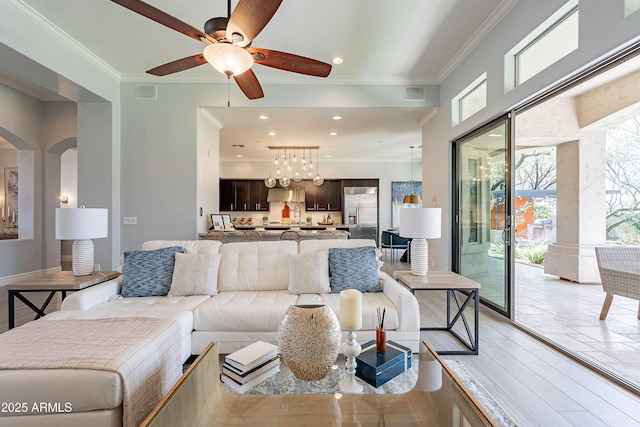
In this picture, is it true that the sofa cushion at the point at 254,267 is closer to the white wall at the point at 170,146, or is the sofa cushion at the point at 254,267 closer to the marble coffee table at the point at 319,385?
the marble coffee table at the point at 319,385

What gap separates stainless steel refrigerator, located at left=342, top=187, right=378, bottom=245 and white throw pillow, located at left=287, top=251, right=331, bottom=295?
6.65m

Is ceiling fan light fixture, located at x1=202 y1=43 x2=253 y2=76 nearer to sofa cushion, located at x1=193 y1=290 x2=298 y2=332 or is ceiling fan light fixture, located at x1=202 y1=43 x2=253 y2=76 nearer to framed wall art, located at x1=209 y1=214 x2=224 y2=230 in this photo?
sofa cushion, located at x1=193 y1=290 x2=298 y2=332

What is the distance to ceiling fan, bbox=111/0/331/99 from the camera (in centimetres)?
179

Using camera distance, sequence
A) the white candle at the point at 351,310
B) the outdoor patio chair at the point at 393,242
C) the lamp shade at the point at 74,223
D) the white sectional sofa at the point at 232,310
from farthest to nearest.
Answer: the outdoor patio chair at the point at 393,242 → the lamp shade at the point at 74,223 → the white sectional sofa at the point at 232,310 → the white candle at the point at 351,310

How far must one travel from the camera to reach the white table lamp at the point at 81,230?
8.82 feet

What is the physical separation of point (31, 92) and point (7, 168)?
10.1 feet

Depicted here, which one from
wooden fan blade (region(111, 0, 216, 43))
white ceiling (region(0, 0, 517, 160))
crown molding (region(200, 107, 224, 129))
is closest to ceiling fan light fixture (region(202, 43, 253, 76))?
wooden fan blade (region(111, 0, 216, 43))

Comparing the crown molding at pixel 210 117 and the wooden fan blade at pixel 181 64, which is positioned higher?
the crown molding at pixel 210 117

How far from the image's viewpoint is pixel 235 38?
2014mm

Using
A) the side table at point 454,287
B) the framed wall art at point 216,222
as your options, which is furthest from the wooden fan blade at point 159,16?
the framed wall art at point 216,222

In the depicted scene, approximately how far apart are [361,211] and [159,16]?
25.9ft

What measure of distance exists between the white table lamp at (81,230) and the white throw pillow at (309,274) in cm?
190

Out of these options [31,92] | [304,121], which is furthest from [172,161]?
[31,92]

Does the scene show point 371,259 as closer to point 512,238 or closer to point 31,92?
point 512,238
